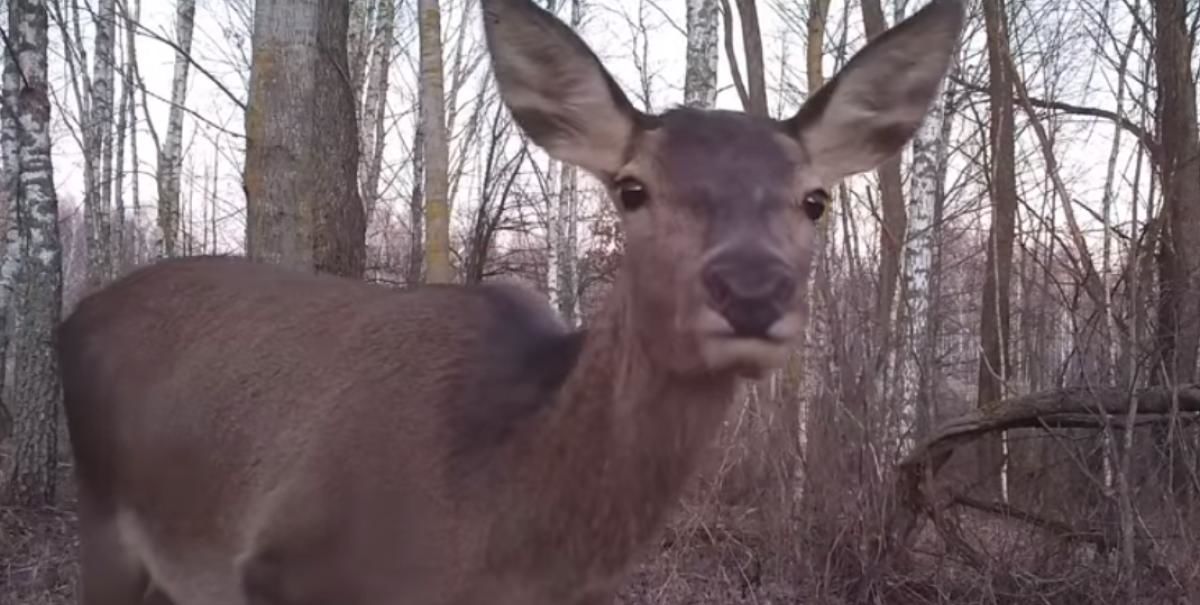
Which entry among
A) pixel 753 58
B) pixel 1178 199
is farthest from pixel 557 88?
pixel 753 58

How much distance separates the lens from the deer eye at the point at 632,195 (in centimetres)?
330

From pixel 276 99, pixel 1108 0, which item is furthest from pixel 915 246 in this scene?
pixel 276 99

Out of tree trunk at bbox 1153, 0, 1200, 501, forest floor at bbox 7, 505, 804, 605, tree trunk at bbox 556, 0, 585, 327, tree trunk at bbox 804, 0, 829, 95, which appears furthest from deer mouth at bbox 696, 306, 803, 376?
tree trunk at bbox 556, 0, 585, 327

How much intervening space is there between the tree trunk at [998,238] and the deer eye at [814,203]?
479 centimetres

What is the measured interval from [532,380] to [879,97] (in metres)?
1.47

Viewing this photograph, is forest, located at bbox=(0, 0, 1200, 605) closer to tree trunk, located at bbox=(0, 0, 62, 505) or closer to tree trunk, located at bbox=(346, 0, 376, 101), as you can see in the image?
tree trunk, located at bbox=(0, 0, 62, 505)

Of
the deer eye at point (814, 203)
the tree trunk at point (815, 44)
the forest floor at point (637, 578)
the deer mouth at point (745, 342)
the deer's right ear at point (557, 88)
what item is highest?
the tree trunk at point (815, 44)

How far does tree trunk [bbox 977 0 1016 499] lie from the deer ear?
4.27 meters

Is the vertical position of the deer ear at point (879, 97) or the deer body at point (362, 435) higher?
the deer ear at point (879, 97)

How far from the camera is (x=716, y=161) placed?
3.20m

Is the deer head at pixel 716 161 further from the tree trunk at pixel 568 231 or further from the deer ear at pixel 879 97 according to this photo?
the tree trunk at pixel 568 231

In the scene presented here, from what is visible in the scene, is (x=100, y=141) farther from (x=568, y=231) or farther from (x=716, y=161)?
(x=716, y=161)

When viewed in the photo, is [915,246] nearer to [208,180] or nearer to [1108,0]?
[1108,0]

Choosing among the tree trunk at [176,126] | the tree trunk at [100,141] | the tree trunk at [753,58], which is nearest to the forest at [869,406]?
the tree trunk at [753,58]
